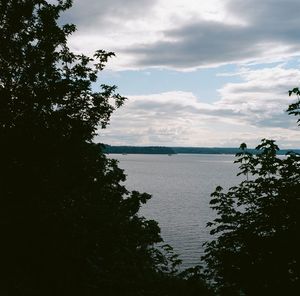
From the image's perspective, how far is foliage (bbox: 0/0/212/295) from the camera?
10430 millimetres

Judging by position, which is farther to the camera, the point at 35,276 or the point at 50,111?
the point at 50,111

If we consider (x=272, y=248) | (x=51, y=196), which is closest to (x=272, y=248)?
(x=272, y=248)

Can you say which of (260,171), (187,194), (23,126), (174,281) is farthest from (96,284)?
(187,194)

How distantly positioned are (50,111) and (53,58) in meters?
2.93

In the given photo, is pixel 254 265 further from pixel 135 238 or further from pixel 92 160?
pixel 92 160

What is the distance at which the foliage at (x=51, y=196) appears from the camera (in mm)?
10430

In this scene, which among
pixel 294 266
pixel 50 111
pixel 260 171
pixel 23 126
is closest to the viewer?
pixel 294 266

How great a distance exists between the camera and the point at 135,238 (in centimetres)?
1334

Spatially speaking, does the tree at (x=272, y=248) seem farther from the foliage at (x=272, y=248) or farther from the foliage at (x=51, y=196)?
the foliage at (x=51, y=196)

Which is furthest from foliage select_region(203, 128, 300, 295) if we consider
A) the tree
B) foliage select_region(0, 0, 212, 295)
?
foliage select_region(0, 0, 212, 295)

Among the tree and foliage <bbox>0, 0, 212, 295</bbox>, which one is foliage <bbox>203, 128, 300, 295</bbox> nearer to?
the tree

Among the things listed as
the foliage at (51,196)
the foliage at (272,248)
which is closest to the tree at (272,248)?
the foliage at (272,248)

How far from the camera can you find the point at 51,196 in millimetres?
11438

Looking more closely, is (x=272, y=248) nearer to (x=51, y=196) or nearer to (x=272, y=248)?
(x=272, y=248)
